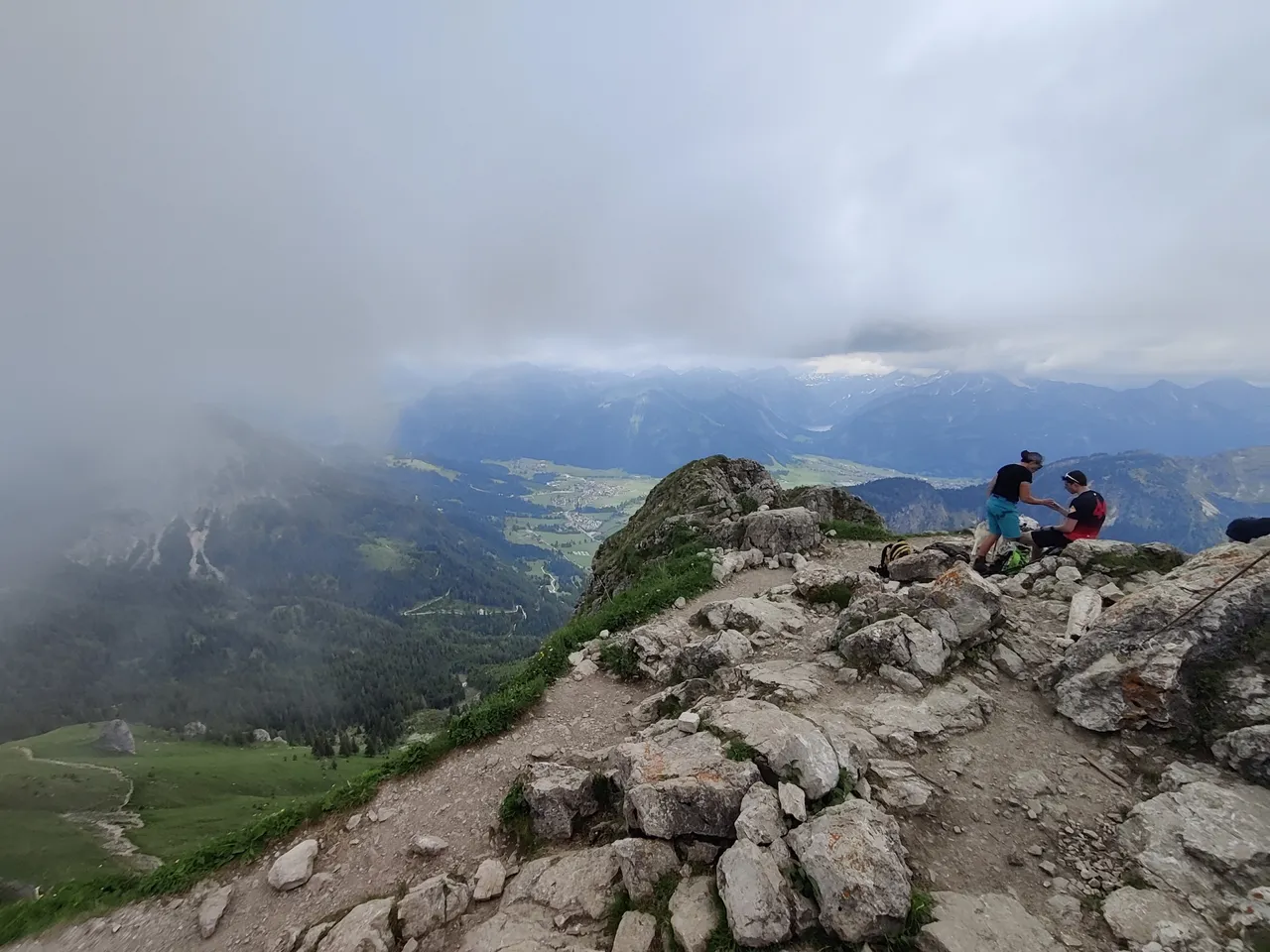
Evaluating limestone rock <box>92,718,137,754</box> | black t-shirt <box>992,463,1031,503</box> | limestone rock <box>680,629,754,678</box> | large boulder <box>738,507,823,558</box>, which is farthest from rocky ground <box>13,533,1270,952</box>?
limestone rock <box>92,718,137,754</box>

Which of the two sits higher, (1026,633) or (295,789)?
(1026,633)

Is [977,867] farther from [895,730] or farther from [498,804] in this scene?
[498,804]

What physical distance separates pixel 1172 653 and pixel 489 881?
41.2 feet

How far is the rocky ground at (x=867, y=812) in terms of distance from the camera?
22.3 ft

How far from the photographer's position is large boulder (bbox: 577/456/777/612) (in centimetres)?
2927

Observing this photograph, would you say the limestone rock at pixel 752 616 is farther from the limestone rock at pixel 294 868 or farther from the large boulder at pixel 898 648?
the limestone rock at pixel 294 868

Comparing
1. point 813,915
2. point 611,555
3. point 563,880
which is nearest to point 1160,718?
point 813,915

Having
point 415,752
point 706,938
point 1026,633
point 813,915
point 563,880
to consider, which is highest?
point 1026,633

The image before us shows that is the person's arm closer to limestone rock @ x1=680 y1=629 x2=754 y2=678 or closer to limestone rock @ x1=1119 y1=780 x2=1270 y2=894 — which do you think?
limestone rock @ x1=680 y1=629 x2=754 y2=678

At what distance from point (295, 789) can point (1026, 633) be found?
454 feet

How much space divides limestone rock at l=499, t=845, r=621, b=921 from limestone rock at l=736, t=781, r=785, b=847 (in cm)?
223

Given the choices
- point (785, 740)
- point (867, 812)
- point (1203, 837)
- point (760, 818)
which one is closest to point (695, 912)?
point (760, 818)

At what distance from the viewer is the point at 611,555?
126 ft

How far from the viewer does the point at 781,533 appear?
24703 mm
